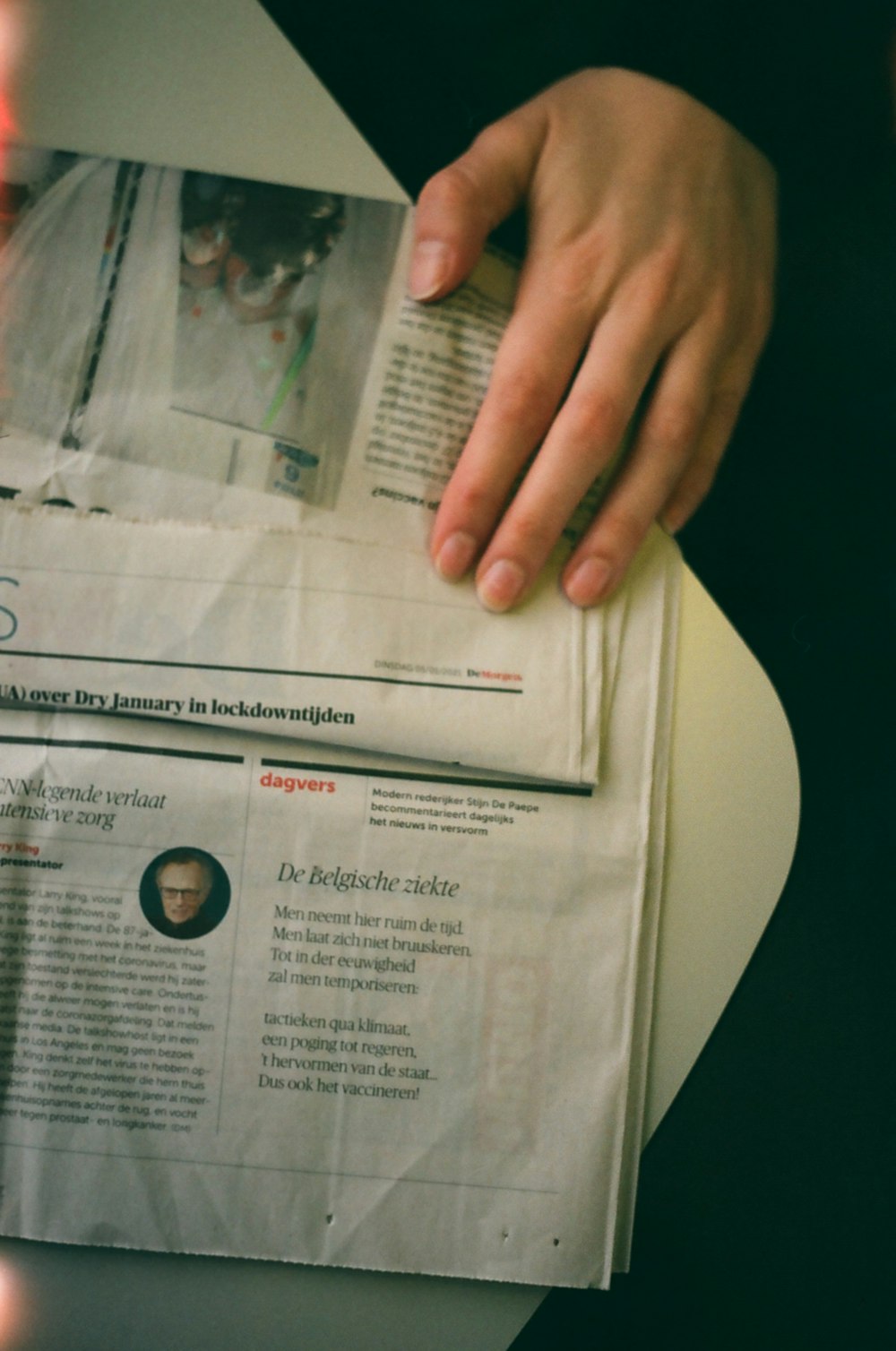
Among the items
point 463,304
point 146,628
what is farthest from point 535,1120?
point 463,304

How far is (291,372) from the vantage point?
0.39 meters

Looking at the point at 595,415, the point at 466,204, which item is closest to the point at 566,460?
the point at 595,415

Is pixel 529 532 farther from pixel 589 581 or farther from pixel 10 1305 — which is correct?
pixel 10 1305

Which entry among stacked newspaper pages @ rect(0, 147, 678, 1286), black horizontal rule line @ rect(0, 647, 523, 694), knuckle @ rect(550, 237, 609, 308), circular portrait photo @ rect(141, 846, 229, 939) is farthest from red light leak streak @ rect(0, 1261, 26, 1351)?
knuckle @ rect(550, 237, 609, 308)

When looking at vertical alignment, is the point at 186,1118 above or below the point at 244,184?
below

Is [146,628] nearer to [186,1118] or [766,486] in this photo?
[186,1118]

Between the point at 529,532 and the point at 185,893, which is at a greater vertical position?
the point at 529,532

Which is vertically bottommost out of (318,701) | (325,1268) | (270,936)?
(325,1268)

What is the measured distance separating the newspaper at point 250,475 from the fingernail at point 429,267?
0.01 meters

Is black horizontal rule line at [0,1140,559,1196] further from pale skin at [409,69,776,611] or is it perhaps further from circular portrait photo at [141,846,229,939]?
pale skin at [409,69,776,611]

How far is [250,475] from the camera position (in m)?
0.39

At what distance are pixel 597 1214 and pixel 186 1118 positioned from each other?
0.61 ft

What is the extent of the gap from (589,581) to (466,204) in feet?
0.63

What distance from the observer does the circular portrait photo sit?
365mm
